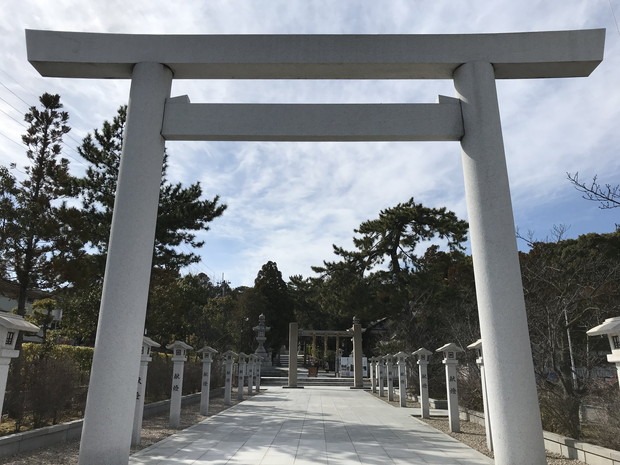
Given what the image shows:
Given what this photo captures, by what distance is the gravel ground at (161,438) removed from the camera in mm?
→ 5762

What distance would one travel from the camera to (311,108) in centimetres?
566

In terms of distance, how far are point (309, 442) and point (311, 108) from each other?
18.4 feet

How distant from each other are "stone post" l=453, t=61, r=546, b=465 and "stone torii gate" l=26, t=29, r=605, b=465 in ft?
0.06

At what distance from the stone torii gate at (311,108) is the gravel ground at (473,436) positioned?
239cm

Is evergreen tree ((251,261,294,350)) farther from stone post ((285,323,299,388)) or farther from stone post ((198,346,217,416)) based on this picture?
stone post ((198,346,217,416))

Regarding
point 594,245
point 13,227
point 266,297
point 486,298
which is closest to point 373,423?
point 486,298

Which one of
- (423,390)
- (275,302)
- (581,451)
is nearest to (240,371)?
(423,390)

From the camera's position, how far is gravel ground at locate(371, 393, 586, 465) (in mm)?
6047

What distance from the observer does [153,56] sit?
576 centimetres

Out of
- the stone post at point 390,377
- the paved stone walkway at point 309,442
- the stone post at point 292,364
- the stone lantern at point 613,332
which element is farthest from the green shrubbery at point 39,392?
the stone post at point 292,364

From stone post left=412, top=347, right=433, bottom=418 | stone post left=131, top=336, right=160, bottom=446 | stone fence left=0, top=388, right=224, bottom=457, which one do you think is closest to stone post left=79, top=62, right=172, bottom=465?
stone fence left=0, top=388, right=224, bottom=457

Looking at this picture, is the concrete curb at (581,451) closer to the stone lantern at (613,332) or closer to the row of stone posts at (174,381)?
the stone lantern at (613,332)

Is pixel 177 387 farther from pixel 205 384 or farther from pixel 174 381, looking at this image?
pixel 205 384

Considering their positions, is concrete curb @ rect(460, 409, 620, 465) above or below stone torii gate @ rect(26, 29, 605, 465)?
below
